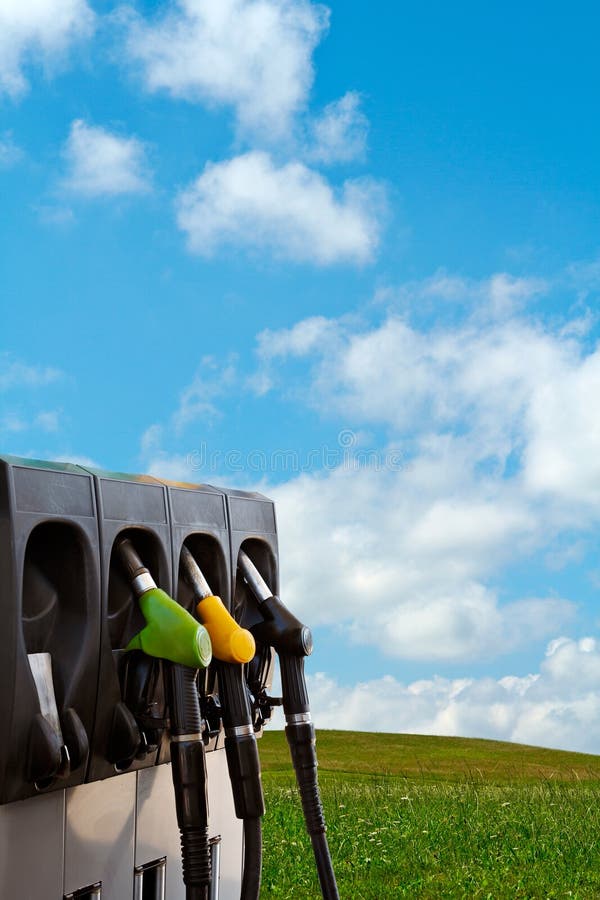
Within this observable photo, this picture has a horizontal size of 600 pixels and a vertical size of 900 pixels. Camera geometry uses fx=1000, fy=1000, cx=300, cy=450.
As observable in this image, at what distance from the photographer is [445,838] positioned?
22.8 feet

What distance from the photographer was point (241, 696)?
12.3 feet

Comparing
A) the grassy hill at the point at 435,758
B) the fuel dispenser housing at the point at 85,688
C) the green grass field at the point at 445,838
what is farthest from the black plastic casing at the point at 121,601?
the grassy hill at the point at 435,758

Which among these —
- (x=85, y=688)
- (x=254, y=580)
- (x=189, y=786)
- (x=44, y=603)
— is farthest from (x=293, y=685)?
(x=44, y=603)

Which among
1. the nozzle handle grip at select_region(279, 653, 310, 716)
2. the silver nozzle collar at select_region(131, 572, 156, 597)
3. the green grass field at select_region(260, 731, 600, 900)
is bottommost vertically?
the green grass field at select_region(260, 731, 600, 900)

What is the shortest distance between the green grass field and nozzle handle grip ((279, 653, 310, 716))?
2.21 m

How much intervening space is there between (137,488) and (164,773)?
1.18 m

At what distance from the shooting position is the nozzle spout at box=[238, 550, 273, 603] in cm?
430

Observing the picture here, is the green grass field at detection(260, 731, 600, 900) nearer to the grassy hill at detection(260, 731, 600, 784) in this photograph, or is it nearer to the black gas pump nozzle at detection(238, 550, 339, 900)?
the grassy hill at detection(260, 731, 600, 784)

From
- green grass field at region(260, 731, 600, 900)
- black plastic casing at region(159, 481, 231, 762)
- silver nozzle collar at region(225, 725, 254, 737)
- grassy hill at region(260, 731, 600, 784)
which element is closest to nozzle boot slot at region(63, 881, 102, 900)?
black plastic casing at region(159, 481, 231, 762)

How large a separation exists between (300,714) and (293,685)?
12cm

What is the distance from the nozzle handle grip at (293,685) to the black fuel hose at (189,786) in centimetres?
82

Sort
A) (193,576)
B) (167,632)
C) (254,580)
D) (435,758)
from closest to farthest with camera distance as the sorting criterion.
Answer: (167,632) < (193,576) < (254,580) < (435,758)

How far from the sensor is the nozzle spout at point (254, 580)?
4.30 m

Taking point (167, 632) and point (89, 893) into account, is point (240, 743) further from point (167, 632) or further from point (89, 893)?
point (89, 893)
